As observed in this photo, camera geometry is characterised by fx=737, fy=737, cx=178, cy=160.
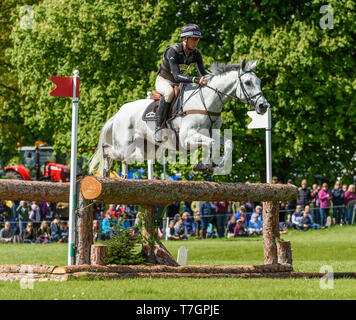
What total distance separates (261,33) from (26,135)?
1581 cm

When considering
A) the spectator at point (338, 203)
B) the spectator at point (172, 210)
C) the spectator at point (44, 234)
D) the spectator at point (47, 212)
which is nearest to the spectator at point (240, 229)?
the spectator at point (172, 210)

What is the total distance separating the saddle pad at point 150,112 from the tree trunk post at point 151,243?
2.18m

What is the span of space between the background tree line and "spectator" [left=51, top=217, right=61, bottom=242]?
16.9ft

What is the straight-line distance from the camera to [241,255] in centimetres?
1703

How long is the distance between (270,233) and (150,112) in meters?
2.75

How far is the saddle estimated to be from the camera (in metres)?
11.4

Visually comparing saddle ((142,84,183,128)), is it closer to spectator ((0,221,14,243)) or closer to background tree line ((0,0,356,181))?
spectator ((0,221,14,243))

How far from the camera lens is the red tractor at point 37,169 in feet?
93.9

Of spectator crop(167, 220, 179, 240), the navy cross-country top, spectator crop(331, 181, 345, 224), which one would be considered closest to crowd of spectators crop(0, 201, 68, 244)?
spectator crop(167, 220, 179, 240)

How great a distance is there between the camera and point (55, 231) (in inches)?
878

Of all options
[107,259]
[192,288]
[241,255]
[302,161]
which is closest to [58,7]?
[302,161]

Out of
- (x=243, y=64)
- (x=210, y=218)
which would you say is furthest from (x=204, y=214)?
(x=243, y=64)

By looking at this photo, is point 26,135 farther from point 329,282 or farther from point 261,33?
point 329,282

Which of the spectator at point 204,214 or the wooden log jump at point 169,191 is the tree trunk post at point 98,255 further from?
the spectator at point 204,214
